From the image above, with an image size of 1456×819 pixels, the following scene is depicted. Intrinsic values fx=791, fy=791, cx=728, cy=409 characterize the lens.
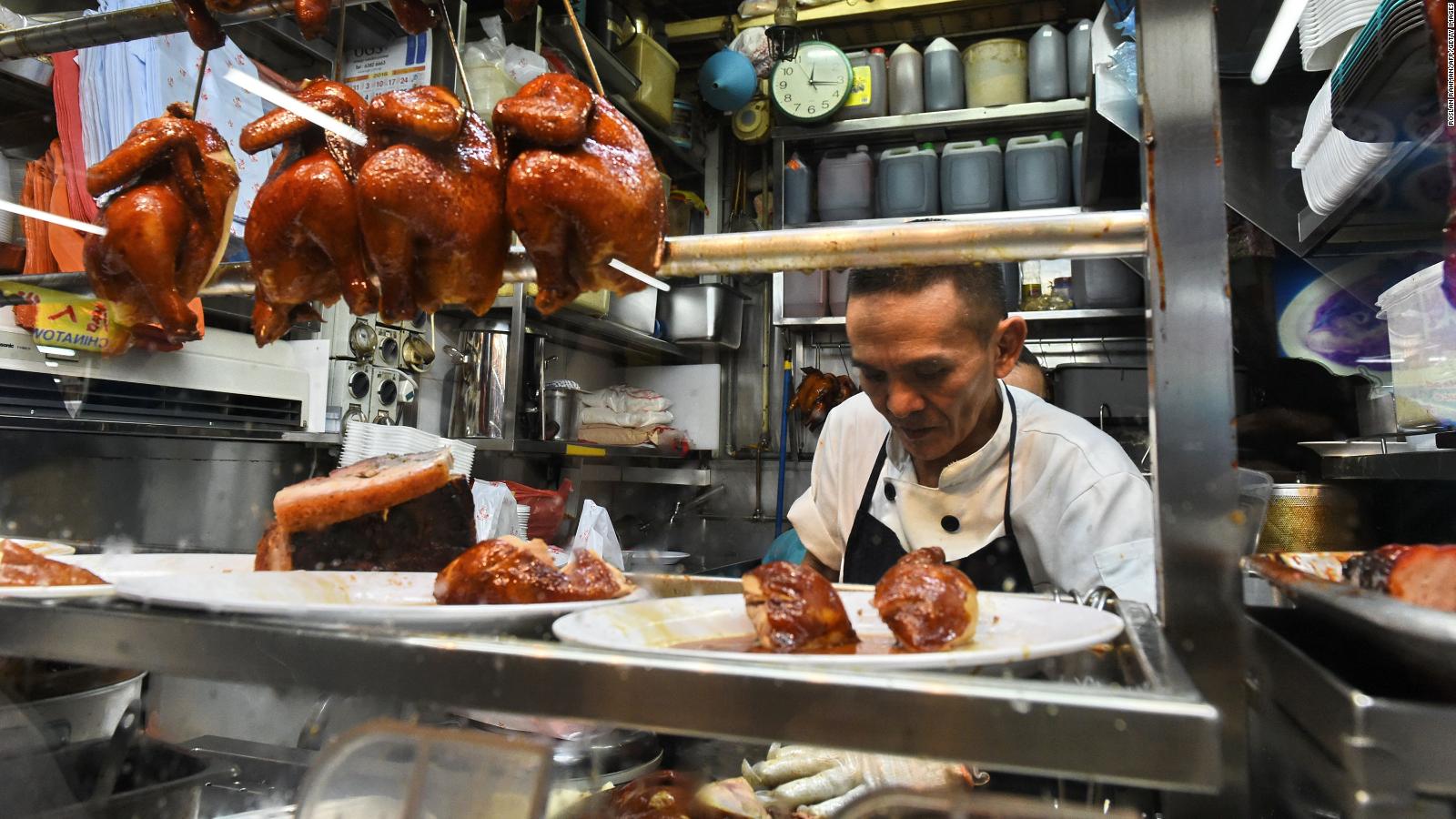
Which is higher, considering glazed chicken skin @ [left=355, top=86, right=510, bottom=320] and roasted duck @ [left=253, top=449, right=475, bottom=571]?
glazed chicken skin @ [left=355, top=86, right=510, bottom=320]

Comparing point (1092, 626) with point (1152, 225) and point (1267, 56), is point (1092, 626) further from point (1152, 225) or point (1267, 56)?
point (1267, 56)

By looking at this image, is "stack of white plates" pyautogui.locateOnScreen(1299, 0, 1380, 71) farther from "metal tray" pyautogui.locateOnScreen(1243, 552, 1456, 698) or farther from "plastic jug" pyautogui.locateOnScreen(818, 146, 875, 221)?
"plastic jug" pyautogui.locateOnScreen(818, 146, 875, 221)

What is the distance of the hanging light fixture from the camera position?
521 cm

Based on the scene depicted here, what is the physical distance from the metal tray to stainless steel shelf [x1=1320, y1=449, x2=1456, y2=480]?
1.97 metres

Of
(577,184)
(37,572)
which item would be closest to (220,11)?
(577,184)

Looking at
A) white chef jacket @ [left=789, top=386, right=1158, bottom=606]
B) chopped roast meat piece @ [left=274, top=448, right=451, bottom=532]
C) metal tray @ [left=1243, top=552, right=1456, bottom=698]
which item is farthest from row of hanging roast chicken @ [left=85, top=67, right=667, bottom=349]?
white chef jacket @ [left=789, top=386, right=1158, bottom=606]

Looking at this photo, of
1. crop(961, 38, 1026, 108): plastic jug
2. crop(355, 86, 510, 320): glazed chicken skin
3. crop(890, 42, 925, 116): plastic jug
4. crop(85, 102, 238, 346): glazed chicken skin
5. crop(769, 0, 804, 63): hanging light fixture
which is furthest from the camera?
crop(769, 0, 804, 63): hanging light fixture

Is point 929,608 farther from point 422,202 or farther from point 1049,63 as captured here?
point 1049,63

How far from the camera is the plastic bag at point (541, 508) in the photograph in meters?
4.07

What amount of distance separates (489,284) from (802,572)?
680 millimetres

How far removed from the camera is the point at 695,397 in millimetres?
6070

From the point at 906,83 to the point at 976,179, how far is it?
0.81 meters

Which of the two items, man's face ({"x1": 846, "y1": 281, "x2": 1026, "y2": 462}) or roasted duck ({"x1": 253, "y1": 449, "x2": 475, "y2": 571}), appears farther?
man's face ({"x1": 846, "y1": 281, "x2": 1026, "y2": 462})

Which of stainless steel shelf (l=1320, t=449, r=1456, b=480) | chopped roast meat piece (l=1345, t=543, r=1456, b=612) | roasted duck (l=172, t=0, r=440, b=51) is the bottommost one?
chopped roast meat piece (l=1345, t=543, r=1456, b=612)
